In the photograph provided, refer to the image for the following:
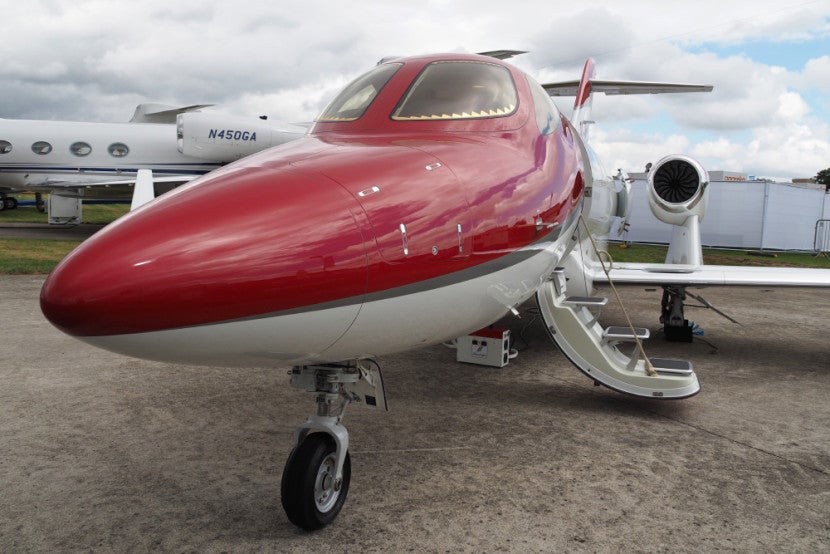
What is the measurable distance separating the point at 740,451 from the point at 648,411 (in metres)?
0.91

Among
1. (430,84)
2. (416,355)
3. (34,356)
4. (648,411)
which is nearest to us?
(430,84)

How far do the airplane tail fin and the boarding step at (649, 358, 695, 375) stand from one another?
3585 millimetres

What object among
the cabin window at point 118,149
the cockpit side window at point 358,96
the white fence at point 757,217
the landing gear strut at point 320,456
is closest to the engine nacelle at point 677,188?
the cockpit side window at point 358,96

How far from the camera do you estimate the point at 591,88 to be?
9078mm

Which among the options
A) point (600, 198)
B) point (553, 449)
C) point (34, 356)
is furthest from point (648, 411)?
point (34, 356)

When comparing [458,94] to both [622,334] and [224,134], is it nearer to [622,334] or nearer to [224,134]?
[622,334]

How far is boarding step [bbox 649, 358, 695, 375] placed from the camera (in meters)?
5.18

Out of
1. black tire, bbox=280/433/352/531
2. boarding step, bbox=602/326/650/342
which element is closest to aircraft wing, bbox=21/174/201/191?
boarding step, bbox=602/326/650/342

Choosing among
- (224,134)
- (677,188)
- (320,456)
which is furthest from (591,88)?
(224,134)

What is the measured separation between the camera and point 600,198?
696cm

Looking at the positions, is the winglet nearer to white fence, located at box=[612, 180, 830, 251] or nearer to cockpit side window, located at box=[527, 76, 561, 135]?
cockpit side window, located at box=[527, 76, 561, 135]

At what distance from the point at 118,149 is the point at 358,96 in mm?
20361

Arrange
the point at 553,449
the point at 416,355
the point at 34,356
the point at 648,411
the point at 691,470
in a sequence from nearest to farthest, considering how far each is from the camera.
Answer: the point at 691,470 → the point at 553,449 → the point at 648,411 → the point at 34,356 → the point at 416,355

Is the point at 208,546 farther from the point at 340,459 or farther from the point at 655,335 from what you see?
the point at 655,335
